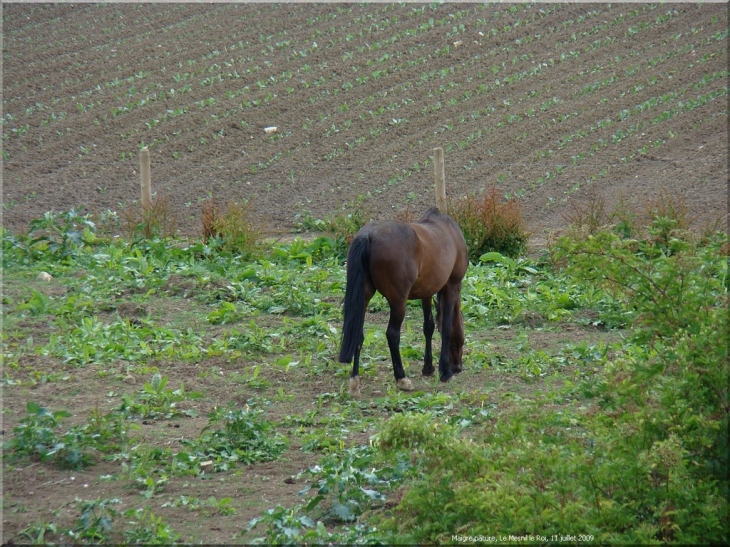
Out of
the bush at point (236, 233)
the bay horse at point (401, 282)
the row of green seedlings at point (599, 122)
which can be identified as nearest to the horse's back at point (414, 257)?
the bay horse at point (401, 282)

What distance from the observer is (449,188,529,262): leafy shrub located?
1198cm

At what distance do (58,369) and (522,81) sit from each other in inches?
634

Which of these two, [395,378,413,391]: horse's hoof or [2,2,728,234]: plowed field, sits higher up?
[2,2,728,234]: plowed field

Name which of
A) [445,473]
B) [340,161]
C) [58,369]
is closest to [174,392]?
[58,369]

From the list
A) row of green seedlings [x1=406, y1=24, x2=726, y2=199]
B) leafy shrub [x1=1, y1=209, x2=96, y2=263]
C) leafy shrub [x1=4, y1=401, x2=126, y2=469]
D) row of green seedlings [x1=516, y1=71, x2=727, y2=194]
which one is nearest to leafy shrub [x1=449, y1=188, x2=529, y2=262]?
row of green seedlings [x1=516, y1=71, x2=727, y2=194]

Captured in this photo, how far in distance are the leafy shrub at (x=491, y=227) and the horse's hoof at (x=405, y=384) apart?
4.71m

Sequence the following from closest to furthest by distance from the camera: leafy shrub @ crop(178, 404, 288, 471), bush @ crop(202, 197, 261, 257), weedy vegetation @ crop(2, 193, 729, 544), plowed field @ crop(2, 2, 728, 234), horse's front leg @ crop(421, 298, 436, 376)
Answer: weedy vegetation @ crop(2, 193, 729, 544), leafy shrub @ crop(178, 404, 288, 471), horse's front leg @ crop(421, 298, 436, 376), bush @ crop(202, 197, 261, 257), plowed field @ crop(2, 2, 728, 234)

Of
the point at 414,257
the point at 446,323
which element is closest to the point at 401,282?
the point at 414,257

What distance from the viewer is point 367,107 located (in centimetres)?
2008

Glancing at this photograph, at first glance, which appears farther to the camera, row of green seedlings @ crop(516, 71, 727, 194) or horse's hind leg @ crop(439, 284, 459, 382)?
row of green seedlings @ crop(516, 71, 727, 194)

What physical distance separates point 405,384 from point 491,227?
4992 mm

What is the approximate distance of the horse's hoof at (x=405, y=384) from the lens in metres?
7.49

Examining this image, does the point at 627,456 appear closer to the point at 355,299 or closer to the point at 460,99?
the point at 355,299

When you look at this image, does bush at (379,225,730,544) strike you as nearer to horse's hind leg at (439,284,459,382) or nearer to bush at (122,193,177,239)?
horse's hind leg at (439,284,459,382)
